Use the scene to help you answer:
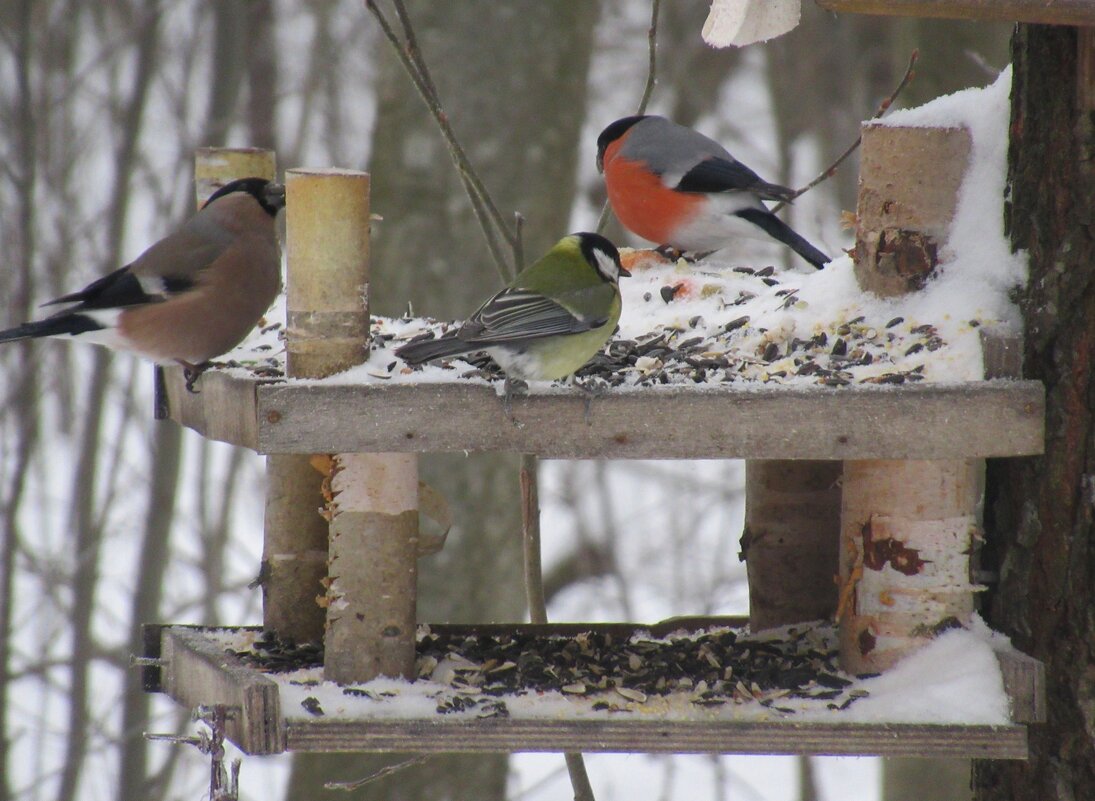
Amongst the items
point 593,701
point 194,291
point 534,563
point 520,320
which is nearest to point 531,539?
point 534,563

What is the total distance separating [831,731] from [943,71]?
12.2 ft

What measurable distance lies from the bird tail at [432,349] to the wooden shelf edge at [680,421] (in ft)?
0.50

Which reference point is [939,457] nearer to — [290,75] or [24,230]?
[24,230]

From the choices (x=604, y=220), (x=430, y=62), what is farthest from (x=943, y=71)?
(x=604, y=220)

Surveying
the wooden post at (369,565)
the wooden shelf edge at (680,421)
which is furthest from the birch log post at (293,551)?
the wooden shelf edge at (680,421)

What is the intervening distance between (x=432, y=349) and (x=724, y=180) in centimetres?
181

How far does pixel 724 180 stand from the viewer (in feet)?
13.6

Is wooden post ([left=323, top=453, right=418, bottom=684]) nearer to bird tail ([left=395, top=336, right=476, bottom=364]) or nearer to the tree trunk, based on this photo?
bird tail ([left=395, top=336, right=476, bottom=364])

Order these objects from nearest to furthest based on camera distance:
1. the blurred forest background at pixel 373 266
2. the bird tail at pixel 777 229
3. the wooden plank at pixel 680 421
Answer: the wooden plank at pixel 680 421
the bird tail at pixel 777 229
the blurred forest background at pixel 373 266

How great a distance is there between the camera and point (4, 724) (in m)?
5.94

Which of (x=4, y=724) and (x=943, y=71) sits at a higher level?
(x=943, y=71)

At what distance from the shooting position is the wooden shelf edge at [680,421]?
2.37 meters

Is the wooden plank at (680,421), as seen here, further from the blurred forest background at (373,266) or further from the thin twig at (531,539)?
the blurred forest background at (373,266)

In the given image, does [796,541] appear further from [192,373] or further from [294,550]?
[192,373]
